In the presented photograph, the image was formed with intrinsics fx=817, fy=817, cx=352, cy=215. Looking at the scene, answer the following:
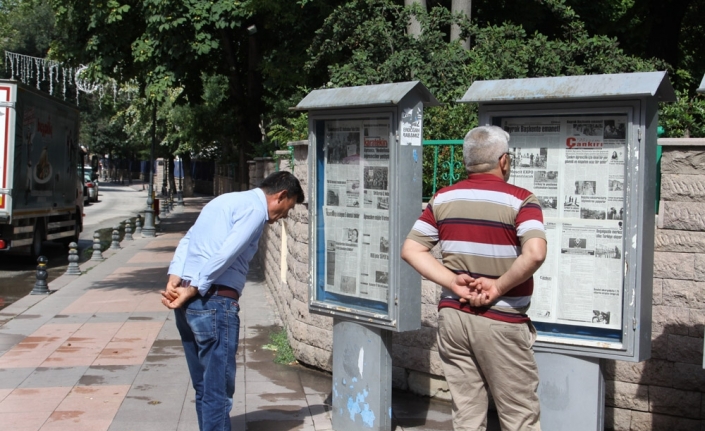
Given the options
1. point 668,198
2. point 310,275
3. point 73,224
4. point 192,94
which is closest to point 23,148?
point 73,224

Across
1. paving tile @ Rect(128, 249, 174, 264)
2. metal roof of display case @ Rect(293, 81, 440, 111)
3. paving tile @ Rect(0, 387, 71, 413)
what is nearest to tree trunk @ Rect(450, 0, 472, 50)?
metal roof of display case @ Rect(293, 81, 440, 111)

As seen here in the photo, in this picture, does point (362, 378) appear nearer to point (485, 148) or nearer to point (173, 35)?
point (485, 148)

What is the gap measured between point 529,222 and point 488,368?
719 mm

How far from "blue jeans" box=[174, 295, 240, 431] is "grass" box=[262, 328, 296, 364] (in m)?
3.09

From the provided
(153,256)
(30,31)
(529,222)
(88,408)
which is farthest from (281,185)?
(30,31)

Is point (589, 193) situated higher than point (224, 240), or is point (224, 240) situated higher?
point (589, 193)

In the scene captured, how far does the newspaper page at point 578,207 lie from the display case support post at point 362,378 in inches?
45.3

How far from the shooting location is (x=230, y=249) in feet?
15.0

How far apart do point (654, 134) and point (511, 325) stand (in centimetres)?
154

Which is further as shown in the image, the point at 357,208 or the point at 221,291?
the point at 357,208

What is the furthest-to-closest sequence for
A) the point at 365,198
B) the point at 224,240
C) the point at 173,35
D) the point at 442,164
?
the point at 173,35 < the point at 442,164 < the point at 365,198 < the point at 224,240

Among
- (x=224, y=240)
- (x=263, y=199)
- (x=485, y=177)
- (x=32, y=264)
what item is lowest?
(x=32, y=264)

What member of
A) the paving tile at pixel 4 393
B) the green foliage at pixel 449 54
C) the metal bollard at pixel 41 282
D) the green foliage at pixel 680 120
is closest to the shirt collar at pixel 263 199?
the paving tile at pixel 4 393

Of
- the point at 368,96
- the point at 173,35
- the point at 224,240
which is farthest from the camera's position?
the point at 173,35
